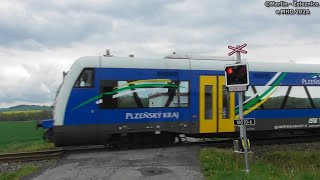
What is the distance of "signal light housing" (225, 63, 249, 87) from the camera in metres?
10.3

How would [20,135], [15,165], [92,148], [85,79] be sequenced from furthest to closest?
1. [20,135]
2. [92,148]
3. [85,79]
4. [15,165]

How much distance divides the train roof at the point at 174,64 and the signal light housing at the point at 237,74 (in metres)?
5.18

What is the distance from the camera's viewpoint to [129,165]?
11711 millimetres

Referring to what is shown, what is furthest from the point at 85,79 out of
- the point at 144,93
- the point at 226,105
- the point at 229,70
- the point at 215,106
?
the point at 229,70

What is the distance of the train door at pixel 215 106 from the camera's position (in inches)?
623

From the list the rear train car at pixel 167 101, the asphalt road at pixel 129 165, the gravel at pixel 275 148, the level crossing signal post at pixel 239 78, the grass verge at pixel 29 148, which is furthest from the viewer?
the grass verge at pixel 29 148

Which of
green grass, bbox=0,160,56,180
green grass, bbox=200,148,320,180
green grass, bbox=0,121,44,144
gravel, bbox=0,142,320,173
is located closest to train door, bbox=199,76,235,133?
gravel, bbox=0,142,320,173

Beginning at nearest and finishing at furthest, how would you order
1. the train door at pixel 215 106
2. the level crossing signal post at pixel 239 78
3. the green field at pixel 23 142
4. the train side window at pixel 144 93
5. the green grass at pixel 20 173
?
the level crossing signal post at pixel 239 78 < the green grass at pixel 20 173 < the train side window at pixel 144 93 < the train door at pixel 215 106 < the green field at pixel 23 142

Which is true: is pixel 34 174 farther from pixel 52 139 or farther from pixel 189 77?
pixel 189 77

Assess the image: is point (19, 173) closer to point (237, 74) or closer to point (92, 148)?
point (92, 148)

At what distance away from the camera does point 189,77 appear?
15672 millimetres

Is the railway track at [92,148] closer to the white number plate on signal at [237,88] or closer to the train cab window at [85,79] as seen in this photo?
the train cab window at [85,79]

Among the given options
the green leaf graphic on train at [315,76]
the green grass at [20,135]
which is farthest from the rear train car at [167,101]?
the green grass at [20,135]

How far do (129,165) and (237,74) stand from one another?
3.74 metres
